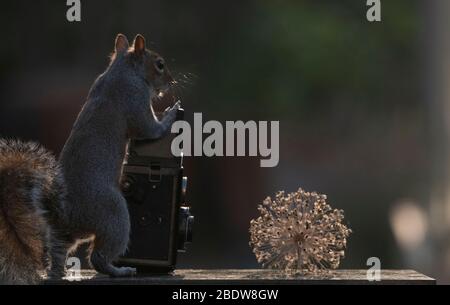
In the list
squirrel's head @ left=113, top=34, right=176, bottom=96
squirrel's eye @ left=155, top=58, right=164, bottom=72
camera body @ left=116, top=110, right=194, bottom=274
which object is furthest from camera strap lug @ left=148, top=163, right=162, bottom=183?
squirrel's eye @ left=155, top=58, right=164, bottom=72

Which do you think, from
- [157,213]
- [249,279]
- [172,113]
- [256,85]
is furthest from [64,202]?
[256,85]

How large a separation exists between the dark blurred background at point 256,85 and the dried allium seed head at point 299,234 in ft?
24.1

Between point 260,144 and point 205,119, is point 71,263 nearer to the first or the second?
point 260,144

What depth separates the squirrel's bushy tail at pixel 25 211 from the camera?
187 inches

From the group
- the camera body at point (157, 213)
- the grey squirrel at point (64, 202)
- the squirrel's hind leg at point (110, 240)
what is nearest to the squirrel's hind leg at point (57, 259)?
the grey squirrel at point (64, 202)

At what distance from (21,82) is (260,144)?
15.6 ft

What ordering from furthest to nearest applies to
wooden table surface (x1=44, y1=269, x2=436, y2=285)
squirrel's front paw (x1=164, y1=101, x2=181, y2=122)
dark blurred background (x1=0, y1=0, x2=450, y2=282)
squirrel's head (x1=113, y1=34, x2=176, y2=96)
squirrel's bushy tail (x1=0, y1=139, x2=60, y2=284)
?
dark blurred background (x1=0, y1=0, x2=450, y2=282)
squirrel's head (x1=113, y1=34, x2=176, y2=96)
squirrel's front paw (x1=164, y1=101, x2=181, y2=122)
squirrel's bushy tail (x1=0, y1=139, x2=60, y2=284)
wooden table surface (x1=44, y1=269, x2=436, y2=285)

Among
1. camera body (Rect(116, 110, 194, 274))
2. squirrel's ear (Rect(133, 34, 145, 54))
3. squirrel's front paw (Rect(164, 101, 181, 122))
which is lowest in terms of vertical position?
camera body (Rect(116, 110, 194, 274))

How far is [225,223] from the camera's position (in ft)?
43.7

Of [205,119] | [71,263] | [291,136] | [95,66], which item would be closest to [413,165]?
[291,136]

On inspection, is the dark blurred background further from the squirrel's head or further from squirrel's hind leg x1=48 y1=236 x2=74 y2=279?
squirrel's hind leg x1=48 y1=236 x2=74 y2=279

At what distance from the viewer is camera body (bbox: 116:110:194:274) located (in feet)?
16.1

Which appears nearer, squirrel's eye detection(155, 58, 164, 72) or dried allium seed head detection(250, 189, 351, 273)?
dried allium seed head detection(250, 189, 351, 273)

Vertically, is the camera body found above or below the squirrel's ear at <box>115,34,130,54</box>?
below
